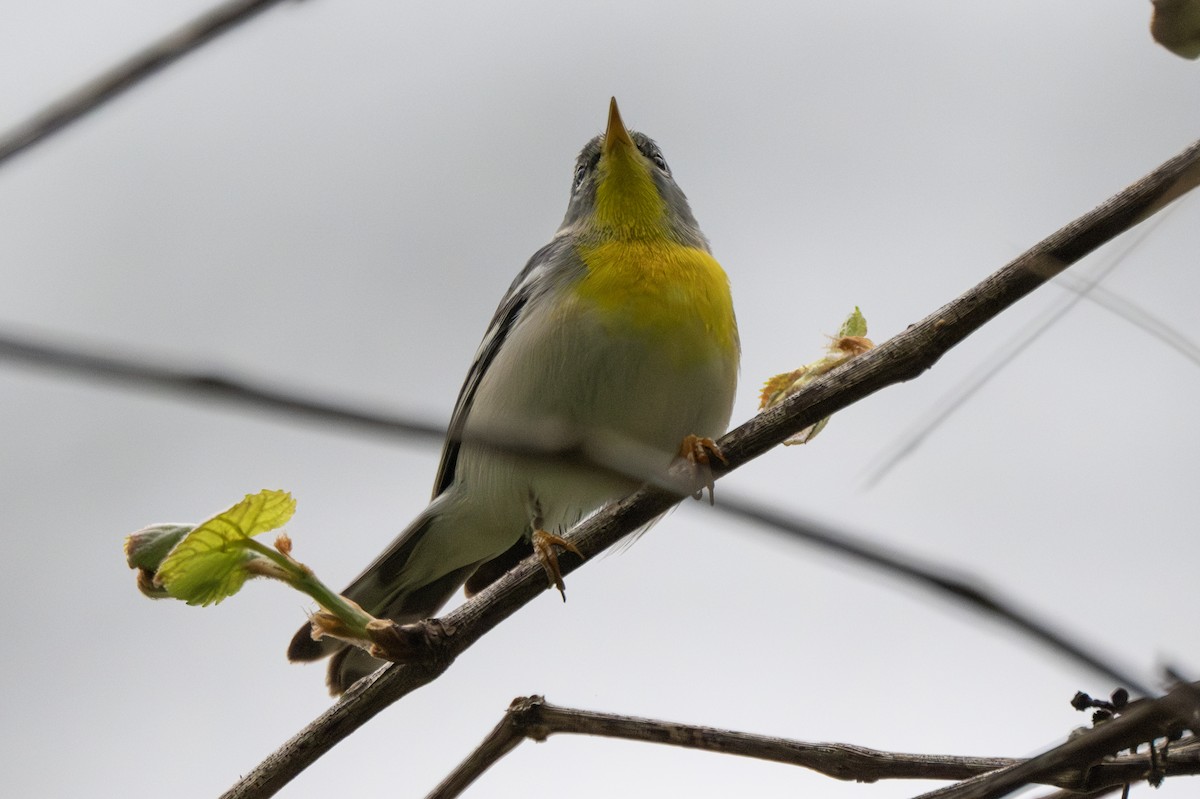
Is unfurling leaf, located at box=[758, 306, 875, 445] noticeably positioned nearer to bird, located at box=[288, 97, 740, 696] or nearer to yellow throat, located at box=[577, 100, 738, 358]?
bird, located at box=[288, 97, 740, 696]

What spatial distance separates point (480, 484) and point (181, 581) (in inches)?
89.9

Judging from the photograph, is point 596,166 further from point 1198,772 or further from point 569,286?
point 1198,772

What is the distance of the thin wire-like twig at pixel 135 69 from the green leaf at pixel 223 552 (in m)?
0.93

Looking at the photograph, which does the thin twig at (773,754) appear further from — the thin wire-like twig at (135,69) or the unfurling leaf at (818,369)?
the thin wire-like twig at (135,69)

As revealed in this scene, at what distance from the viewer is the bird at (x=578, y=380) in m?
3.61

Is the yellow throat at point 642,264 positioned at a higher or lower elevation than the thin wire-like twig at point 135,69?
higher

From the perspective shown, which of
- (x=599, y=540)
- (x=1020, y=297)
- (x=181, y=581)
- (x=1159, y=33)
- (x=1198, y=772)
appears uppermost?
(x=1159, y=33)

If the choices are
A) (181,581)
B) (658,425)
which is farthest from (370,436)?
(658,425)

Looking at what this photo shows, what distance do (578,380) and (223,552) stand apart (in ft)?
6.32

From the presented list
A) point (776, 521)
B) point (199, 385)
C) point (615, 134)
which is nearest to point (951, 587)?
point (776, 521)

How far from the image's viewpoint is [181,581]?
1.84m

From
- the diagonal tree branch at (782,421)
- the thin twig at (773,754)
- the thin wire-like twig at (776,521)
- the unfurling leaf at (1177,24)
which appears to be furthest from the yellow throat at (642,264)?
the thin wire-like twig at (776,521)

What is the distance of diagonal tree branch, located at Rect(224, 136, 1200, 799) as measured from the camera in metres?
1.62

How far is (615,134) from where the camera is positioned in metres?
4.60
